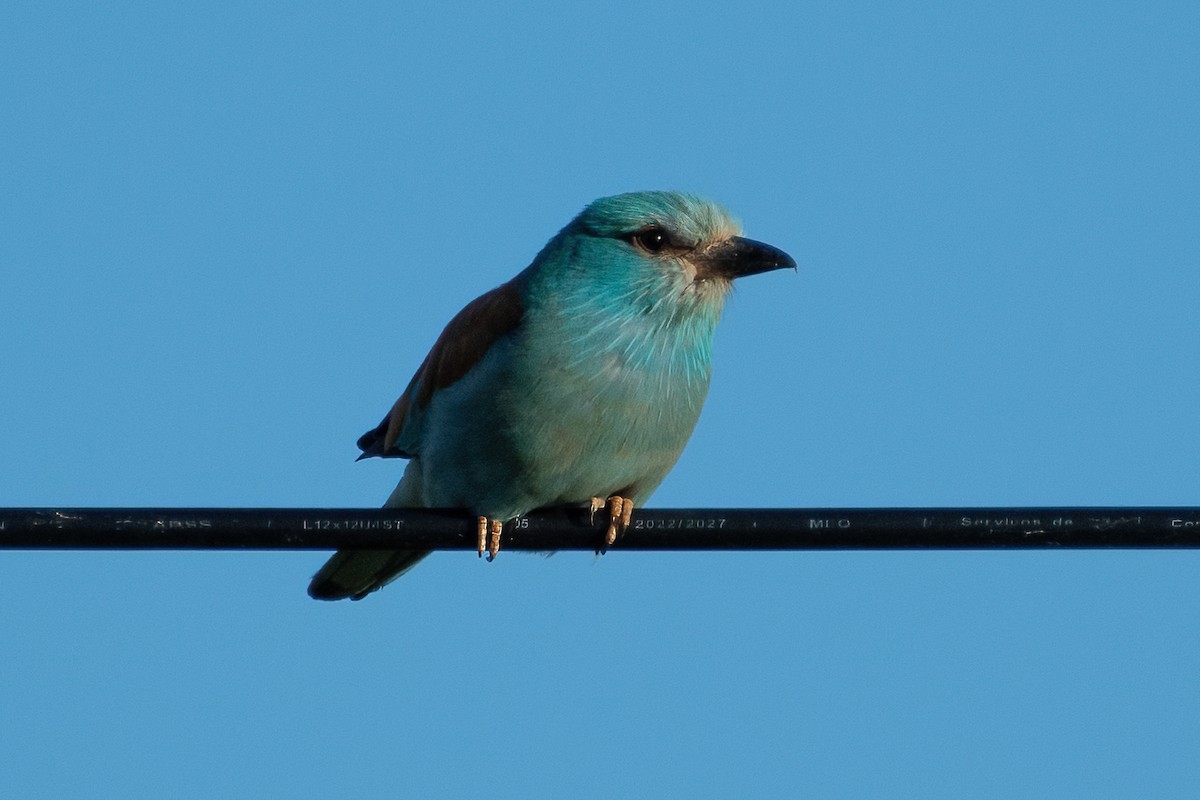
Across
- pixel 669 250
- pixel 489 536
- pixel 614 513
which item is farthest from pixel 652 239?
pixel 489 536

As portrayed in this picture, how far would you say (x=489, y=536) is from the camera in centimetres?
543

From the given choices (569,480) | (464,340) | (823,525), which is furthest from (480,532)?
(823,525)

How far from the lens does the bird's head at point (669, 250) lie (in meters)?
5.65

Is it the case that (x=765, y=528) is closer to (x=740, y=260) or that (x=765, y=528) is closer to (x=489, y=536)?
(x=489, y=536)

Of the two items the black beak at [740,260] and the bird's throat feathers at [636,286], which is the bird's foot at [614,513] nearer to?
the bird's throat feathers at [636,286]

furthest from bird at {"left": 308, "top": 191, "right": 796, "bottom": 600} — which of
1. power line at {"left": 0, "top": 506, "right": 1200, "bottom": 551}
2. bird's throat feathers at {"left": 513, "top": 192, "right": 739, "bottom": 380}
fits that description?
power line at {"left": 0, "top": 506, "right": 1200, "bottom": 551}

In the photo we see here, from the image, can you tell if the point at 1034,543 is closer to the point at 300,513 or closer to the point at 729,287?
the point at 300,513
